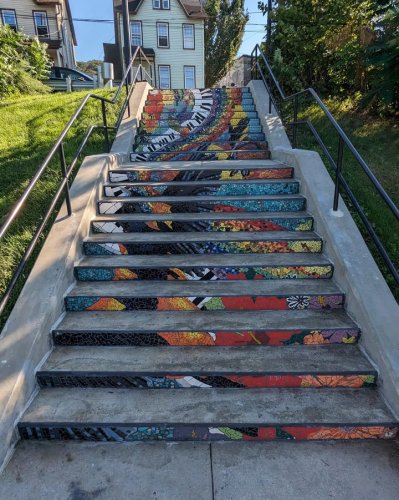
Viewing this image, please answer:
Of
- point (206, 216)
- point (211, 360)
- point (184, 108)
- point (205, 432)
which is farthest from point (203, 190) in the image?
point (184, 108)

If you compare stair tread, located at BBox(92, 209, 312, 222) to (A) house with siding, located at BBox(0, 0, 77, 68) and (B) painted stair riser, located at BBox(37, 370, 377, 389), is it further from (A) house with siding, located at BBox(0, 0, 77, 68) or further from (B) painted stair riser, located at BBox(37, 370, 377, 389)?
(A) house with siding, located at BBox(0, 0, 77, 68)

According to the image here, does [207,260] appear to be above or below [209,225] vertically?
below

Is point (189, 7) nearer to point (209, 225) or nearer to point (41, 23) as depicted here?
point (41, 23)

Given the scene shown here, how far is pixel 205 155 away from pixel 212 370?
3474 mm

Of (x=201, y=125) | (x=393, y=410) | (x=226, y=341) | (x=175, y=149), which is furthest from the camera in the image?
(x=201, y=125)

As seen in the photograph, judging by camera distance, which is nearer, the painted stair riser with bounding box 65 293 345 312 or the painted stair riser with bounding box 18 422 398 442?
the painted stair riser with bounding box 18 422 398 442

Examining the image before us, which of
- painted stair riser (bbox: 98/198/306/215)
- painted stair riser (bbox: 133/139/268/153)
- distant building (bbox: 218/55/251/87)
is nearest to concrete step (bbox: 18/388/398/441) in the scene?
painted stair riser (bbox: 98/198/306/215)

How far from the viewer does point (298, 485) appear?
76.2 inches

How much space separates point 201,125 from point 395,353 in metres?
4.77

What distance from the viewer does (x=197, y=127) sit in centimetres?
602

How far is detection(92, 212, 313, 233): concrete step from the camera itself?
364 centimetres

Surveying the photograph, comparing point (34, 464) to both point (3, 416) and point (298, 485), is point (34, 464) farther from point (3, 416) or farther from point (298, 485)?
point (298, 485)

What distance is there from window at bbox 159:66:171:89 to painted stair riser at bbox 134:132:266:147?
19200mm

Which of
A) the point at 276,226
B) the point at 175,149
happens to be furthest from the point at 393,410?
the point at 175,149
